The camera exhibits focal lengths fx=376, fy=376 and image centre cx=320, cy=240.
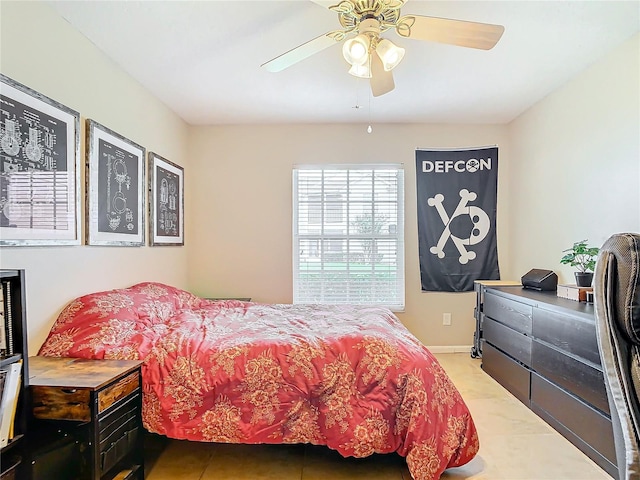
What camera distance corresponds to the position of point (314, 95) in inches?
128

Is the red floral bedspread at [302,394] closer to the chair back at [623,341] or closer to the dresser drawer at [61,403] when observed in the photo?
the dresser drawer at [61,403]

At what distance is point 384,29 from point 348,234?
2.49m

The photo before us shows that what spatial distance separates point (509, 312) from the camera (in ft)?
9.87

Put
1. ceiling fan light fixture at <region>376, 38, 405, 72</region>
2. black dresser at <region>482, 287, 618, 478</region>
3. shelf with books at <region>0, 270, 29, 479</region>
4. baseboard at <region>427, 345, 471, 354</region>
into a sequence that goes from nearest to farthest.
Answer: shelf with books at <region>0, 270, 29, 479</region> → ceiling fan light fixture at <region>376, 38, 405, 72</region> → black dresser at <region>482, 287, 618, 478</region> → baseboard at <region>427, 345, 471, 354</region>

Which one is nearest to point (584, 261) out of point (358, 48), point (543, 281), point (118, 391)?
point (543, 281)

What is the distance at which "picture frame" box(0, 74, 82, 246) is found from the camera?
5.70ft

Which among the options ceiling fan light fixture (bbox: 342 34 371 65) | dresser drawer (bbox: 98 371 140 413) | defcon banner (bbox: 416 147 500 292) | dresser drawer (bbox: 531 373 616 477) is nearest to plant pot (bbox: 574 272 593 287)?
dresser drawer (bbox: 531 373 616 477)

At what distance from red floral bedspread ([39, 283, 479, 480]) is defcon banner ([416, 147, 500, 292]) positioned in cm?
223

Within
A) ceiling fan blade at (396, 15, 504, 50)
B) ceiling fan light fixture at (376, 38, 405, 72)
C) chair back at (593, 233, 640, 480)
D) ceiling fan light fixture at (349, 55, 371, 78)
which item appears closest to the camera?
chair back at (593, 233, 640, 480)

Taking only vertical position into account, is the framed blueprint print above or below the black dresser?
above

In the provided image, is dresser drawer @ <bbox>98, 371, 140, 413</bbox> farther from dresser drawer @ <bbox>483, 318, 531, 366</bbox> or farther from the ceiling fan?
dresser drawer @ <bbox>483, 318, 531, 366</bbox>

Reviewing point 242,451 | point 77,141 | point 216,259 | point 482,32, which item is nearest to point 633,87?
point 482,32

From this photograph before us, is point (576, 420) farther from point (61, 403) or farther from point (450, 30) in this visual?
point (61, 403)

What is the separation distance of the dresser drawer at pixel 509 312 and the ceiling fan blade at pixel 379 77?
1.84 m
